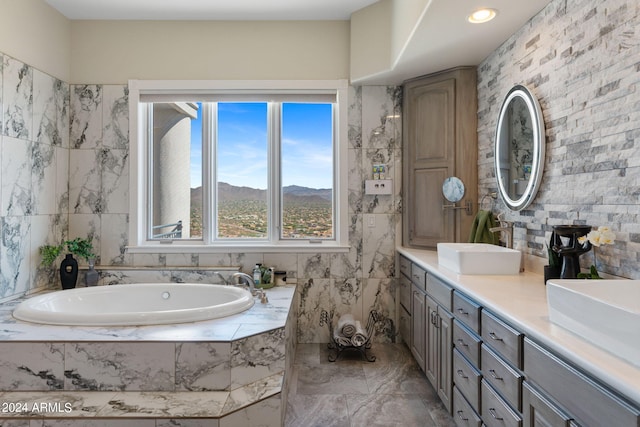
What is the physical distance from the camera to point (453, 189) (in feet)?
9.87

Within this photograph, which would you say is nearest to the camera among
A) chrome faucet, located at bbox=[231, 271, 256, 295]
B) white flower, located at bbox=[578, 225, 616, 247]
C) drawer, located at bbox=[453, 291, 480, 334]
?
white flower, located at bbox=[578, 225, 616, 247]

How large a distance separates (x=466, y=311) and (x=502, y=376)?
390 millimetres

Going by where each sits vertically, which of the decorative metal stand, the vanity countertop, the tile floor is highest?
the vanity countertop

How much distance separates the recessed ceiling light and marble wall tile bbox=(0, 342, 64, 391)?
283 centimetres

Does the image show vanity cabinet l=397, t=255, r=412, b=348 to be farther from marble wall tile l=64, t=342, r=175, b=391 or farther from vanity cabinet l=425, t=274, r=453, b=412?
marble wall tile l=64, t=342, r=175, b=391

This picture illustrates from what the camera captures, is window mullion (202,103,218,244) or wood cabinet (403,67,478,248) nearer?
wood cabinet (403,67,478,248)

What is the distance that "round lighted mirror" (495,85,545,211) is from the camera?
217 cm

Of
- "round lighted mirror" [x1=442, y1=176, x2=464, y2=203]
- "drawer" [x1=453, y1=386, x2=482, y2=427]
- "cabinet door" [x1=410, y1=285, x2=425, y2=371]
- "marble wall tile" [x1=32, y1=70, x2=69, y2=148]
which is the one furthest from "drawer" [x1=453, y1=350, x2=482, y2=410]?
"marble wall tile" [x1=32, y1=70, x2=69, y2=148]

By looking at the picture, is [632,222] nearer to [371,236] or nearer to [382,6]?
[371,236]

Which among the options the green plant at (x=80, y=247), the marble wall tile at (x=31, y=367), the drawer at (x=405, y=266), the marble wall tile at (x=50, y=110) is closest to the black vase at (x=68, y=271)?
the green plant at (x=80, y=247)

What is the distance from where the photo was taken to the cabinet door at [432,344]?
2369 mm

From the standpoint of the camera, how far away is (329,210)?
11.8 feet

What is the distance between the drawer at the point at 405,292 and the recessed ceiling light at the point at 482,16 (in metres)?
1.83

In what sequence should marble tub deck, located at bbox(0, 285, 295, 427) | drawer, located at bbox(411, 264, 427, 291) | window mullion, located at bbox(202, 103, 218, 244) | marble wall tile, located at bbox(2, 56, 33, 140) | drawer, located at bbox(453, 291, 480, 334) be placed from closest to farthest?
1. drawer, located at bbox(453, 291, 480, 334)
2. marble tub deck, located at bbox(0, 285, 295, 427)
3. drawer, located at bbox(411, 264, 427, 291)
4. marble wall tile, located at bbox(2, 56, 33, 140)
5. window mullion, located at bbox(202, 103, 218, 244)
